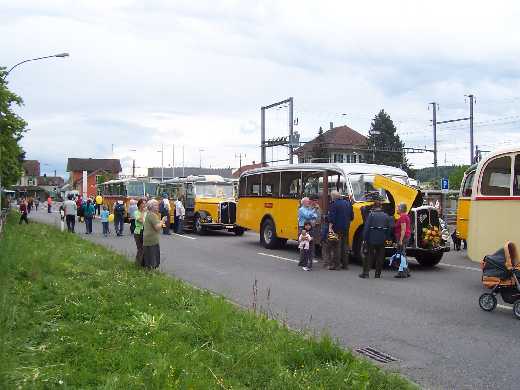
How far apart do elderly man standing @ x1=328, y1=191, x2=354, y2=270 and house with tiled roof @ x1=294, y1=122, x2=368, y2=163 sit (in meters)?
27.1

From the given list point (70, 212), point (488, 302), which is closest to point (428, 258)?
point (488, 302)

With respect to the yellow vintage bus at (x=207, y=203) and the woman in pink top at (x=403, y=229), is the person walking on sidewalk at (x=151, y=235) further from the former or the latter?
the yellow vintage bus at (x=207, y=203)

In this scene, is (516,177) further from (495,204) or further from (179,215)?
(179,215)

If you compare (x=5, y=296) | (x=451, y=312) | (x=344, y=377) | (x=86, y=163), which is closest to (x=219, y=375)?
(x=344, y=377)

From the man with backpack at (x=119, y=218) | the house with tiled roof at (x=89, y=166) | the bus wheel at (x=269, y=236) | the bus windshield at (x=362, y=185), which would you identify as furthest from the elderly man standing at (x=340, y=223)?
the house with tiled roof at (x=89, y=166)

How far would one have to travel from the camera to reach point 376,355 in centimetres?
664

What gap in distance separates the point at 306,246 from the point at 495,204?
15.9 feet

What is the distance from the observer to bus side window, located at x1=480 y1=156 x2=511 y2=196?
1012cm

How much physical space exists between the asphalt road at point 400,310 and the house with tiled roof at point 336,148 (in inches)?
1096

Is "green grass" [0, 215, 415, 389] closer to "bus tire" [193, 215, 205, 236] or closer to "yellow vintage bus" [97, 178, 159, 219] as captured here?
"bus tire" [193, 215, 205, 236]

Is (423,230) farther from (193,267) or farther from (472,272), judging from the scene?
(193,267)

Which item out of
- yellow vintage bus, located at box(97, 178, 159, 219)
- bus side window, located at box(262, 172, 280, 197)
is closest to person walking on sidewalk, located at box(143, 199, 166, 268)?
bus side window, located at box(262, 172, 280, 197)

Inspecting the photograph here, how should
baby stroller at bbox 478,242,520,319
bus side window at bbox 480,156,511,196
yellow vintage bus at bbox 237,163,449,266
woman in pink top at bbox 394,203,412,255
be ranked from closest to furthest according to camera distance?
baby stroller at bbox 478,242,520,319
bus side window at bbox 480,156,511,196
woman in pink top at bbox 394,203,412,255
yellow vintage bus at bbox 237,163,449,266

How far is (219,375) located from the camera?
5.38m
